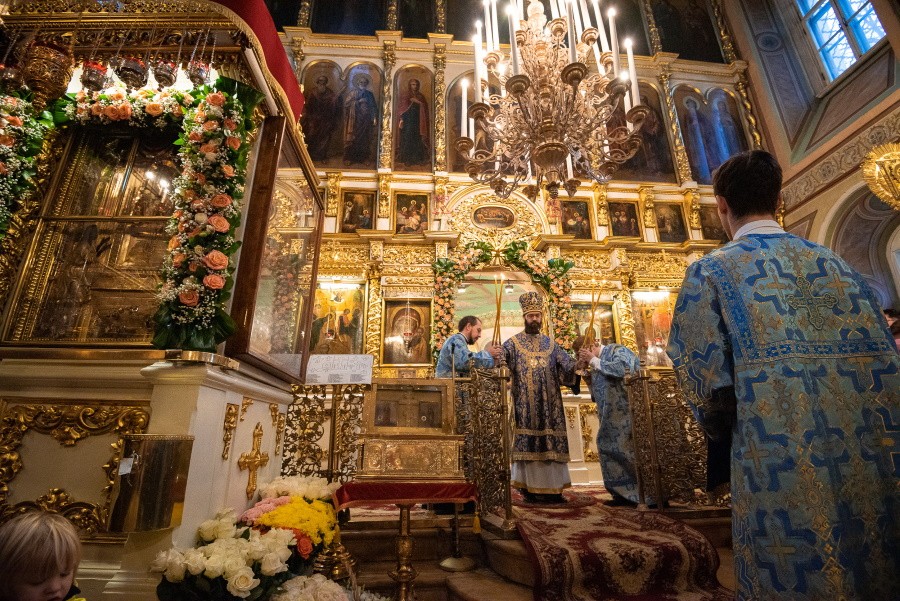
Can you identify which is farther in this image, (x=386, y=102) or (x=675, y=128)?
(x=675, y=128)

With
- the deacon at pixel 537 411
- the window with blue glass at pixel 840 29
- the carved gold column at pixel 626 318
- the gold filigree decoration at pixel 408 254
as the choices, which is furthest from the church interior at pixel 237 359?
the gold filigree decoration at pixel 408 254

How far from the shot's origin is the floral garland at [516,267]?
25.2ft

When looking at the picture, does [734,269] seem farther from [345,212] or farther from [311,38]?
[311,38]

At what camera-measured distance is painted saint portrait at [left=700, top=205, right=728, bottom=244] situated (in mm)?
9453

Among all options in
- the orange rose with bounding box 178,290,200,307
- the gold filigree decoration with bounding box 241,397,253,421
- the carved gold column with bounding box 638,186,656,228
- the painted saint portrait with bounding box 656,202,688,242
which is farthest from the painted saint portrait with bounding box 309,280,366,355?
the painted saint portrait with bounding box 656,202,688,242

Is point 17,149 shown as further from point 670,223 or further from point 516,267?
point 670,223

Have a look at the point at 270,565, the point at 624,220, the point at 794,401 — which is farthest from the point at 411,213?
the point at 794,401

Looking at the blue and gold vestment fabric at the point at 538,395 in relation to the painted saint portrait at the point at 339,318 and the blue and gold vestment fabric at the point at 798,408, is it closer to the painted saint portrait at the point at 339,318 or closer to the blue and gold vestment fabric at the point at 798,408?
the blue and gold vestment fabric at the point at 798,408

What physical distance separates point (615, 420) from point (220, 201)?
4134 millimetres

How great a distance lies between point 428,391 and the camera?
3.38 metres

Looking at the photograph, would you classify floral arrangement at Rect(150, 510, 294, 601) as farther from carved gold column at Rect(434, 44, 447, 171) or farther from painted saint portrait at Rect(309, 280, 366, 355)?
carved gold column at Rect(434, 44, 447, 171)

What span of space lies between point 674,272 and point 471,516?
7171mm

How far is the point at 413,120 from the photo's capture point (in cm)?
994

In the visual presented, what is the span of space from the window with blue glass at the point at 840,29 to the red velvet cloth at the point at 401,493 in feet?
37.3
